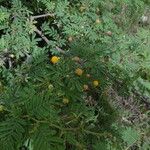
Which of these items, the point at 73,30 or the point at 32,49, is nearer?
the point at 32,49

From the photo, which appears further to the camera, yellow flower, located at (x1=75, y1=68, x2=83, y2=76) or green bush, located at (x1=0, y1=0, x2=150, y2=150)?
yellow flower, located at (x1=75, y1=68, x2=83, y2=76)

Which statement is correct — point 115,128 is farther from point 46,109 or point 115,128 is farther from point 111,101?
point 46,109

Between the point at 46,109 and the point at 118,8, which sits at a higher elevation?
the point at 46,109

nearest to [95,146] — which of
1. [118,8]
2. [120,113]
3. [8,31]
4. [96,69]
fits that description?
[96,69]

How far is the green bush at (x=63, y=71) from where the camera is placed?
126 centimetres

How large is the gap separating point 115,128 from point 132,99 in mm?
393

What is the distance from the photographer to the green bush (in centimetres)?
126

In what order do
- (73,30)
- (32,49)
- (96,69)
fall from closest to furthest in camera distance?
(96,69) → (32,49) → (73,30)

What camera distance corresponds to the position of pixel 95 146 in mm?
2164

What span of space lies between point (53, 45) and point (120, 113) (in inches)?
32.0

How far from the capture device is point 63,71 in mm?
1797

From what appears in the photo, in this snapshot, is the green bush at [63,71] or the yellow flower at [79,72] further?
the yellow flower at [79,72]

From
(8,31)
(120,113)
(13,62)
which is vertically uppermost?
(8,31)

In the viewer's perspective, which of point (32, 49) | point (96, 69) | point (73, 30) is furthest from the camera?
point (73, 30)
